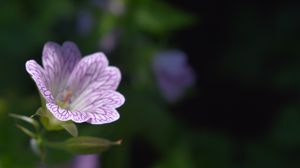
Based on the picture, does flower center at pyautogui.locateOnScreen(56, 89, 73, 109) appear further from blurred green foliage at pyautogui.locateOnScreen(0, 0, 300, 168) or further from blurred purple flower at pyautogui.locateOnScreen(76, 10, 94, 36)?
blurred purple flower at pyautogui.locateOnScreen(76, 10, 94, 36)

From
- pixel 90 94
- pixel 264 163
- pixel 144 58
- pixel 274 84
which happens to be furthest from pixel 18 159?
pixel 274 84

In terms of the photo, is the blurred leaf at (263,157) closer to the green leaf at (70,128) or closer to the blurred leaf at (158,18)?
the blurred leaf at (158,18)

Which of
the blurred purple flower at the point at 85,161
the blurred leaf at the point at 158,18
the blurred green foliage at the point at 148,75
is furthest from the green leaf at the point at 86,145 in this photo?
the blurred leaf at the point at 158,18

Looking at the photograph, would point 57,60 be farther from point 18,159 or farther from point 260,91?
point 260,91

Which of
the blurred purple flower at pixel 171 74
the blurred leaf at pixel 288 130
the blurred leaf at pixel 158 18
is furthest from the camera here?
the blurred leaf at pixel 288 130

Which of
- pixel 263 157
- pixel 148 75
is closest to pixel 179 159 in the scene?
pixel 148 75

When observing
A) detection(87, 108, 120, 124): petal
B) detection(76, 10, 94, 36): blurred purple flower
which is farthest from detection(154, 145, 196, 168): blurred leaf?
detection(87, 108, 120, 124): petal
